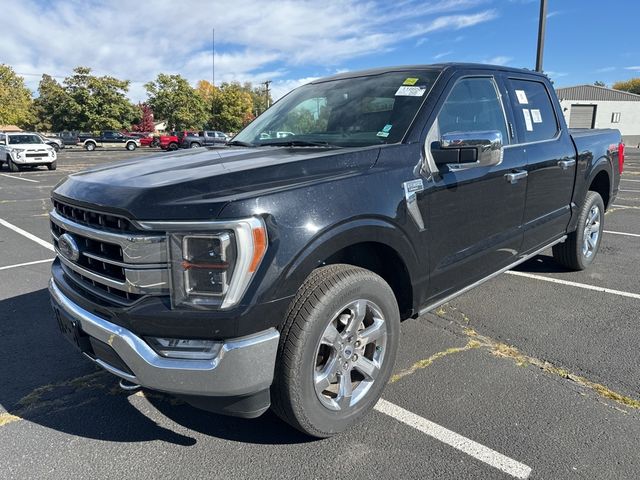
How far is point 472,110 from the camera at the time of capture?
3436 mm

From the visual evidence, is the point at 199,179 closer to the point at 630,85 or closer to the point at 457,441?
the point at 457,441

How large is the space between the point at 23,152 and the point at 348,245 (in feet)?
72.6

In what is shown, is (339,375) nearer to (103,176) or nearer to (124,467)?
(124,467)

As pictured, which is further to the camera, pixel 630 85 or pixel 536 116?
pixel 630 85

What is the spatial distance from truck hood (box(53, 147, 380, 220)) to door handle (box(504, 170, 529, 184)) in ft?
4.35

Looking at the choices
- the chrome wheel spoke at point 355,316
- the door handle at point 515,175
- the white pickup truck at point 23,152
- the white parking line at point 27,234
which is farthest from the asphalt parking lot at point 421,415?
the white pickup truck at point 23,152

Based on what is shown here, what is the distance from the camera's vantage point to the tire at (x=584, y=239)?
506 centimetres

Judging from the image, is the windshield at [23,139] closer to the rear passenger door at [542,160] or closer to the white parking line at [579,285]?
the white parking line at [579,285]

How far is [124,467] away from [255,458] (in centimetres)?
63

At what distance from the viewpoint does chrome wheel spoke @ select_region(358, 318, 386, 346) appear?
259 cm

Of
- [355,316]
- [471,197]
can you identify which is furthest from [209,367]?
[471,197]

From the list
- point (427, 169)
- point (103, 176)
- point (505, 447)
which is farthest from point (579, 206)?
point (103, 176)

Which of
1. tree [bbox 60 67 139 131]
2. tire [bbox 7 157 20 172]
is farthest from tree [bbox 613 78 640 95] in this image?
tire [bbox 7 157 20 172]

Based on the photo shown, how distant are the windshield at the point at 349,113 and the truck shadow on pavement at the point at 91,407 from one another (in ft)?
5.79
